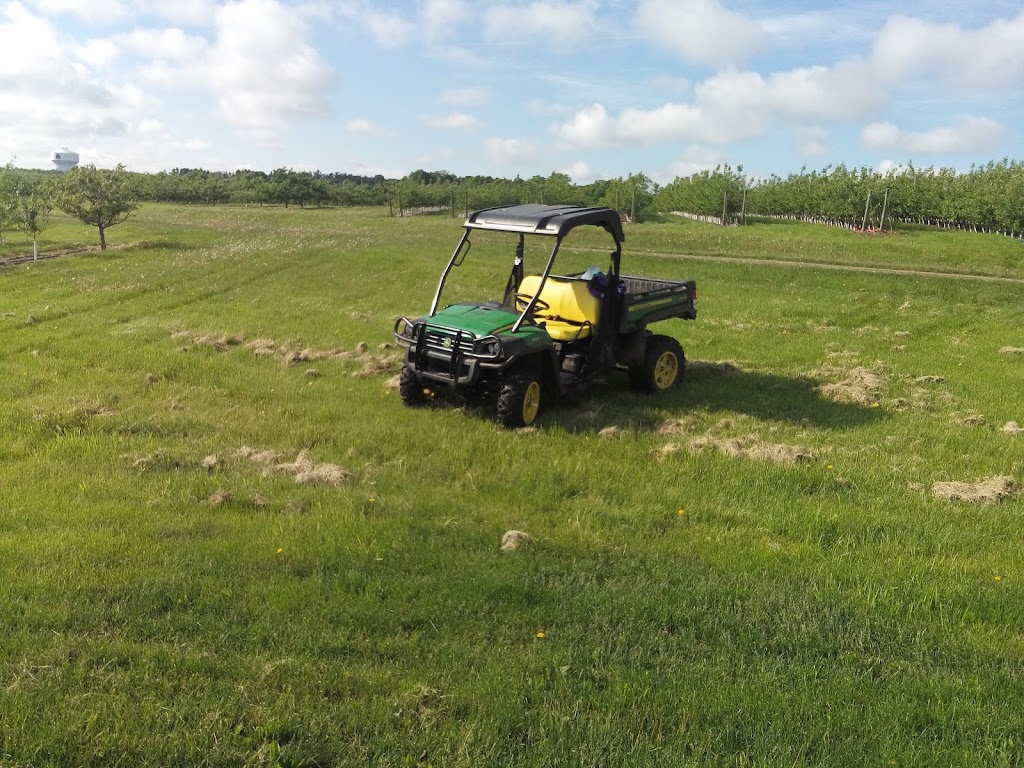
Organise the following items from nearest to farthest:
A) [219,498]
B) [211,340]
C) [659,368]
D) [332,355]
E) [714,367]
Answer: [219,498] → [659,368] → [714,367] → [332,355] → [211,340]

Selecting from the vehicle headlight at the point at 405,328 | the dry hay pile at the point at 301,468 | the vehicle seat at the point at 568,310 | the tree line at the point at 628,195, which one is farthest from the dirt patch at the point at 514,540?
the tree line at the point at 628,195

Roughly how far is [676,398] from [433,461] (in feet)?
14.0

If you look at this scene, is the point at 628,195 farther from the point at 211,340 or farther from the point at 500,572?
the point at 500,572

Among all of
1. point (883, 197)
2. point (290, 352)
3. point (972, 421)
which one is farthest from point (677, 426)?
point (883, 197)

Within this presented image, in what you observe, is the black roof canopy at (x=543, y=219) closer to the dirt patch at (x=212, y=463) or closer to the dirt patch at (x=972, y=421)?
the dirt patch at (x=212, y=463)

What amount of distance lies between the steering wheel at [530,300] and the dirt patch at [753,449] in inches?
103

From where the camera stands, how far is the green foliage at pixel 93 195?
114ft

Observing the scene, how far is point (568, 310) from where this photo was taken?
32.3ft

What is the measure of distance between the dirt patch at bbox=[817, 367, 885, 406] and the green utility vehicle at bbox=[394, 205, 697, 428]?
7.17 ft

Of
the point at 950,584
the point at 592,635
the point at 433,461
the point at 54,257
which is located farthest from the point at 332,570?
the point at 54,257

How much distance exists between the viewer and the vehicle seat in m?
9.55

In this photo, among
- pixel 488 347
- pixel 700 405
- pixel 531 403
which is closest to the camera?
pixel 488 347

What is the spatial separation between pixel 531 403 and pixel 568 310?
5.29 ft

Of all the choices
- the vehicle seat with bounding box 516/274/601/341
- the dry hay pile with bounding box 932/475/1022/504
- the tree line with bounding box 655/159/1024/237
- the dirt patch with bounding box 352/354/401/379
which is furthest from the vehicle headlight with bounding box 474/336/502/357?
the tree line with bounding box 655/159/1024/237
